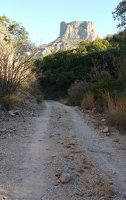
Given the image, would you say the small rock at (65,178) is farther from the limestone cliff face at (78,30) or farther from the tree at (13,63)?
the limestone cliff face at (78,30)

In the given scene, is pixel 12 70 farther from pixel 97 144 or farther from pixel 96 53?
pixel 96 53

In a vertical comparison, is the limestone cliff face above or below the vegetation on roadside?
above

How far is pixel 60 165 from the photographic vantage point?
479 centimetres

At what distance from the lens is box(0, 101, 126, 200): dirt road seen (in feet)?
11.9

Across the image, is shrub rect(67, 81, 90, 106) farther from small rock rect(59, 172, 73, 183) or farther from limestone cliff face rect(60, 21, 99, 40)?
limestone cliff face rect(60, 21, 99, 40)

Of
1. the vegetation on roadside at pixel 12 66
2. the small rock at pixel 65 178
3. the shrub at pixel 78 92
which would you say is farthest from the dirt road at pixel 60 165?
the shrub at pixel 78 92

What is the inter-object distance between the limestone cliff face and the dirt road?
116m

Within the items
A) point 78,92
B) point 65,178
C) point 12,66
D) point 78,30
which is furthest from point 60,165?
point 78,30

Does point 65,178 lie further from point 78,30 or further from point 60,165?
point 78,30

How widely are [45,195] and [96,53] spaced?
31.0m

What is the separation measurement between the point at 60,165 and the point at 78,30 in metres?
125

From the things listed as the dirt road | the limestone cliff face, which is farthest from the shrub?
the limestone cliff face

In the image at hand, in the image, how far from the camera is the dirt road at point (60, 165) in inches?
143

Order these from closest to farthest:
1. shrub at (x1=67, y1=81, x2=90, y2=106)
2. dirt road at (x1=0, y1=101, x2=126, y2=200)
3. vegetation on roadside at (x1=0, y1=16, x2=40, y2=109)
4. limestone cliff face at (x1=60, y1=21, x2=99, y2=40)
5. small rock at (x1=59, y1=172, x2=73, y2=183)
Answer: dirt road at (x1=0, y1=101, x2=126, y2=200) → small rock at (x1=59, y1=172, x2=73, y2=183) → vegetation on roadside at (x1=0, y1=16, x2=40, y2=109) → shrub at (x1=67, y1=81, x2=90, y2=106) → limestone cliff face at (x1=60, y1=21, x2=99, y2=40)
